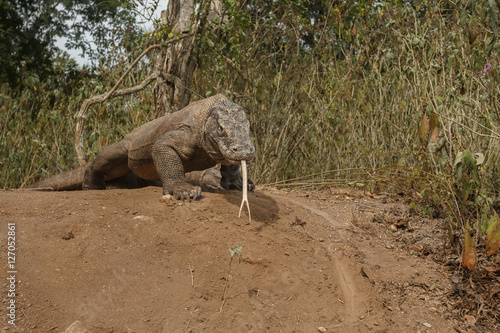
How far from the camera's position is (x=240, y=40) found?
604 cm

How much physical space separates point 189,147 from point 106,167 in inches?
57.4

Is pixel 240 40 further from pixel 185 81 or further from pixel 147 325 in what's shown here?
pixel 147 325

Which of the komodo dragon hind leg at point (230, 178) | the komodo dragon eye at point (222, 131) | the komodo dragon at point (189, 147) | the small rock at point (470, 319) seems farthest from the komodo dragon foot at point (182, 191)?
the small rock at point (470, 319)

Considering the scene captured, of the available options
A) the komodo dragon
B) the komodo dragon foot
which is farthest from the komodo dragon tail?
the komodo dragon foot

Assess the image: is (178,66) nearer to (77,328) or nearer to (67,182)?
(67,182)

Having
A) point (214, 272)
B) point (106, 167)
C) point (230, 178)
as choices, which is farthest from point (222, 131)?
point (106, 167)

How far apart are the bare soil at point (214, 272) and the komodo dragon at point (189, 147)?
0.80 feet

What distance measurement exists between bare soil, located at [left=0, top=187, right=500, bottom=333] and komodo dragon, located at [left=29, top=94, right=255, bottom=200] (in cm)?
24

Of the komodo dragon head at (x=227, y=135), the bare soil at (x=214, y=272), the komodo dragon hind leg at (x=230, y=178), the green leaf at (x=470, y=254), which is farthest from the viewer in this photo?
the komodo dragon hind leg at (x=230, y=178)

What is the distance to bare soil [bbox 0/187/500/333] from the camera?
8.67ft

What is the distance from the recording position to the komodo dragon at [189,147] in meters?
3.62

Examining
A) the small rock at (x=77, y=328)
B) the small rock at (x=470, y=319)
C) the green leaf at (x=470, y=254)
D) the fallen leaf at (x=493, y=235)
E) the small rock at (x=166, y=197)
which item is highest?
the small rock at (x=166, y=197)

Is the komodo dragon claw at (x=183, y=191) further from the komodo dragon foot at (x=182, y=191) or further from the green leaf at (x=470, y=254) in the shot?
the green leaf at (x=470, y=254)

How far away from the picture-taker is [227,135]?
3611 millimetres
